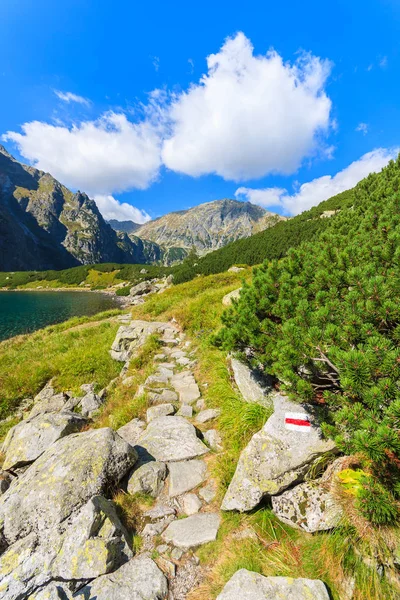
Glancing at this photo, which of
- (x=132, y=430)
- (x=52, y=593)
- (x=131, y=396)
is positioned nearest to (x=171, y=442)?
(x=132, y=430)

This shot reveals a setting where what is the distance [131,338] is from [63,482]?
10.2m

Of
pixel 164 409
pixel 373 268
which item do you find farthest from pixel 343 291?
pixel 164 409

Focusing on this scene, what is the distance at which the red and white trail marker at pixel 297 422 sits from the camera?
152 inches

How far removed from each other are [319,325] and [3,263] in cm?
23062

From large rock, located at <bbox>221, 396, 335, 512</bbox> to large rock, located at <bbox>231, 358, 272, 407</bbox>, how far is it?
4.68 ft

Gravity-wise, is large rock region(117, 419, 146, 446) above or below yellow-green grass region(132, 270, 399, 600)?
below

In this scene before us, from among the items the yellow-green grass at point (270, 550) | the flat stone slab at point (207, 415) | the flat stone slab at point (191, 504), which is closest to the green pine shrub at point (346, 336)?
the yellow-green grass at point (270, 550)

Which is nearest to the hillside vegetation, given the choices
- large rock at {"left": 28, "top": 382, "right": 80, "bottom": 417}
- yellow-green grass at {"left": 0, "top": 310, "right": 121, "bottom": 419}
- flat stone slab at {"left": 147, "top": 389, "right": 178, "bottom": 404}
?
yellow-green grass at {"left": 0, "top": 310, "right": 121, "bottom": 419}

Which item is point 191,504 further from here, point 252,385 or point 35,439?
point 35,439

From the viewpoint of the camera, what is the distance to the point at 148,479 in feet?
16.1

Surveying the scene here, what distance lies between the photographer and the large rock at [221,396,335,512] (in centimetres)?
376

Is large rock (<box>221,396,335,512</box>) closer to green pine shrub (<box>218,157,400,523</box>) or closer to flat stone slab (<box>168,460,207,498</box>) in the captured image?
green pine shrub (<box>218,157,400,523</box>)

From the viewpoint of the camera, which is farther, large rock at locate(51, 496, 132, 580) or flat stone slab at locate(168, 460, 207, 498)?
flat stone slab at locate(168, 460, 207, 498)

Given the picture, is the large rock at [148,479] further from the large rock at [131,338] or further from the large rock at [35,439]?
the large rock at [131,338]
